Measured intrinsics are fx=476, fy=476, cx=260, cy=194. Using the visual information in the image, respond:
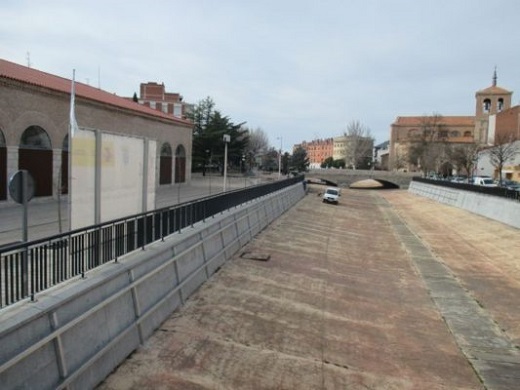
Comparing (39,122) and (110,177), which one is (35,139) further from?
(110,177)

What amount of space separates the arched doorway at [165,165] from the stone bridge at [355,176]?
5137 cm

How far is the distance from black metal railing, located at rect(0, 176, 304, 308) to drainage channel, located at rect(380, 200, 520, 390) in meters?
8.48

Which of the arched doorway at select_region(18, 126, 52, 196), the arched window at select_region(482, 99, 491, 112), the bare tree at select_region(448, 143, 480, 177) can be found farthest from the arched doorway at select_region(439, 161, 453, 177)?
the arched doorway at select_region(18, 126, 52, 196)

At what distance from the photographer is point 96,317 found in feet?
25.7

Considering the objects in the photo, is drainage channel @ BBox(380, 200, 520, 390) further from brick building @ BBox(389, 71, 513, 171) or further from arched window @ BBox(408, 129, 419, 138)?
arched window @ BBox(408, 129, 419, 138)

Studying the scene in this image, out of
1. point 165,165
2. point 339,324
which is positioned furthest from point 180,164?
point 339,324

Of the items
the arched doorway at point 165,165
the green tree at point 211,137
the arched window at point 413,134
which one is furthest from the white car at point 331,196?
the arched window at point 413,134

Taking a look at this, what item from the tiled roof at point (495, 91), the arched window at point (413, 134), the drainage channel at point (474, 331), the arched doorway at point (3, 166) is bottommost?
the drainage channel at point (474, 331)

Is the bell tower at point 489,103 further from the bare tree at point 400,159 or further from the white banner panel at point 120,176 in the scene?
the white banner panel at point 120,176

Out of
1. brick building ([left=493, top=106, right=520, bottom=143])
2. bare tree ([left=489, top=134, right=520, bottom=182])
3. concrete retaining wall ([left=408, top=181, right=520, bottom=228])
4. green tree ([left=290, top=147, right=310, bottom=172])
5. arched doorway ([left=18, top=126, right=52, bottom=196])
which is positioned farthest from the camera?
green tree ([left=290, top=147, right=310, bottom=172])

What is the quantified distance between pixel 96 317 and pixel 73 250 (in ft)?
3.90

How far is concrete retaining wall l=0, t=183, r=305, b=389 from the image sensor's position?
19.8 feet

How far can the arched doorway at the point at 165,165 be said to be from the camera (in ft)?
145

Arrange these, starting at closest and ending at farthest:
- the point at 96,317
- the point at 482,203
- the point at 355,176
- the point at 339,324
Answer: the point at 96,317 < the point at 339,324 < the point at 482,203 < the point at 355,176
